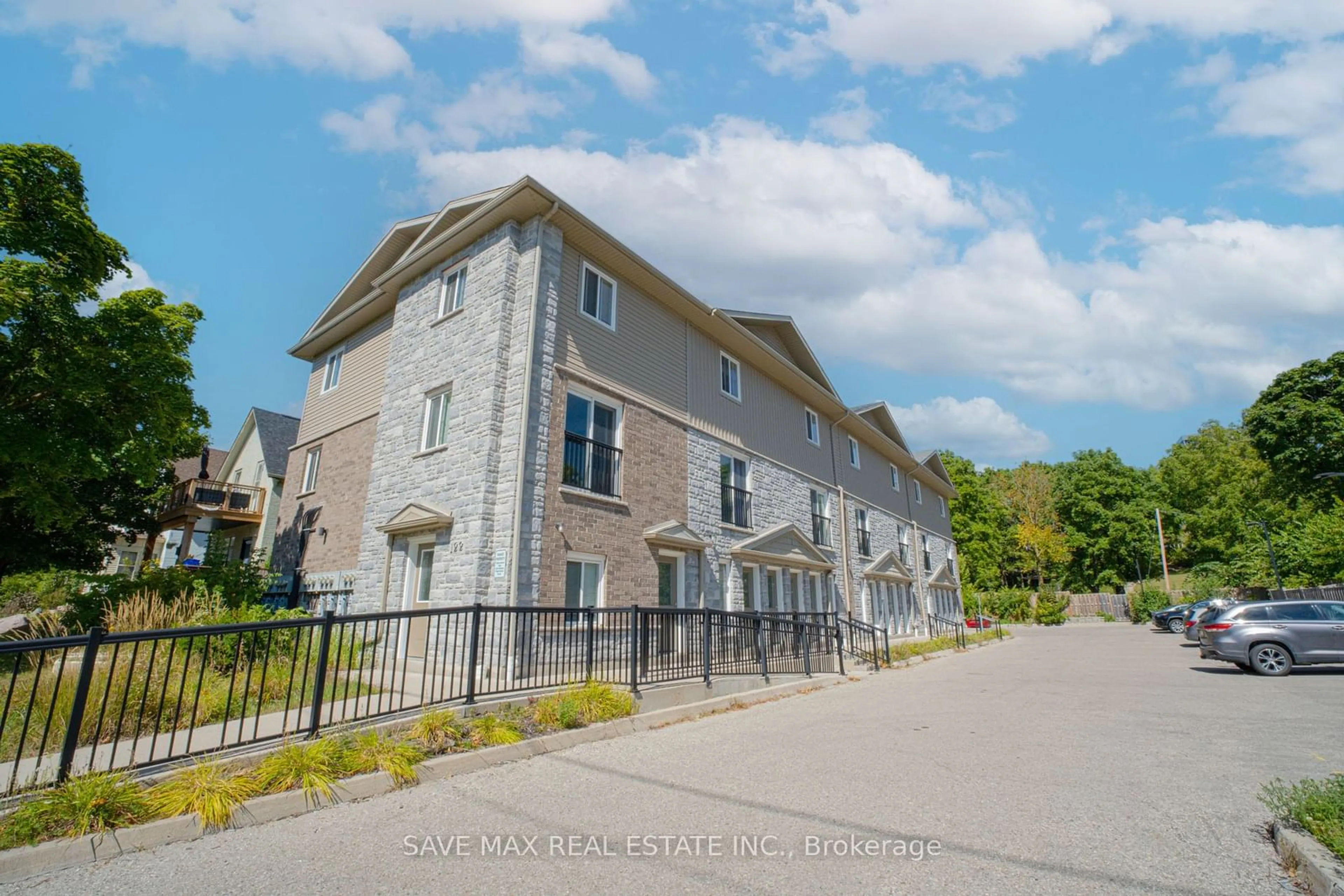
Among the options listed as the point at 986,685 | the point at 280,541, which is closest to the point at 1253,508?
the point at 986,685

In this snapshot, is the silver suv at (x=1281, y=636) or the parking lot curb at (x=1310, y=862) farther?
the silver suv at (x=1281, y=636)

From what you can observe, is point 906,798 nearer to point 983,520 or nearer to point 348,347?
point 348,347

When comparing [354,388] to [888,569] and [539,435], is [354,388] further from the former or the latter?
[888,569]

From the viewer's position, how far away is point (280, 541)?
17797 mm

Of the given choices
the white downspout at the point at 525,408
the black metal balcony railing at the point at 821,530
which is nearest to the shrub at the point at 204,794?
the white downspout at the point at 525,408

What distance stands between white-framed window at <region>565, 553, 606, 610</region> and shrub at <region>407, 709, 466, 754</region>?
5.03m

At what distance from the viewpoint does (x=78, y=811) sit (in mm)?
4238

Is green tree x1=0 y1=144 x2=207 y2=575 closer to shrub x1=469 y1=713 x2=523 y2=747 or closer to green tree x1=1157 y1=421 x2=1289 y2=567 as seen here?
shrub x1=469 y1=713 x2=523 y2=747

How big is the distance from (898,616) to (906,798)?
2422 centimetres

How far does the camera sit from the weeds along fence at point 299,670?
504cm

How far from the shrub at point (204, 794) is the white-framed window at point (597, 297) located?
1021 centimetres

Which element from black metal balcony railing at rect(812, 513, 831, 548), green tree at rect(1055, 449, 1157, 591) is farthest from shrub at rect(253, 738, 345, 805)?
green tree at rect(1055, 449, 1157, 591)

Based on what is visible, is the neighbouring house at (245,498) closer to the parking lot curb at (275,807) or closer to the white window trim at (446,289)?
the white window trim at (446,289)

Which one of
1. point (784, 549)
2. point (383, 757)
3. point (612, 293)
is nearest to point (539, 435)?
point (612, 293)
